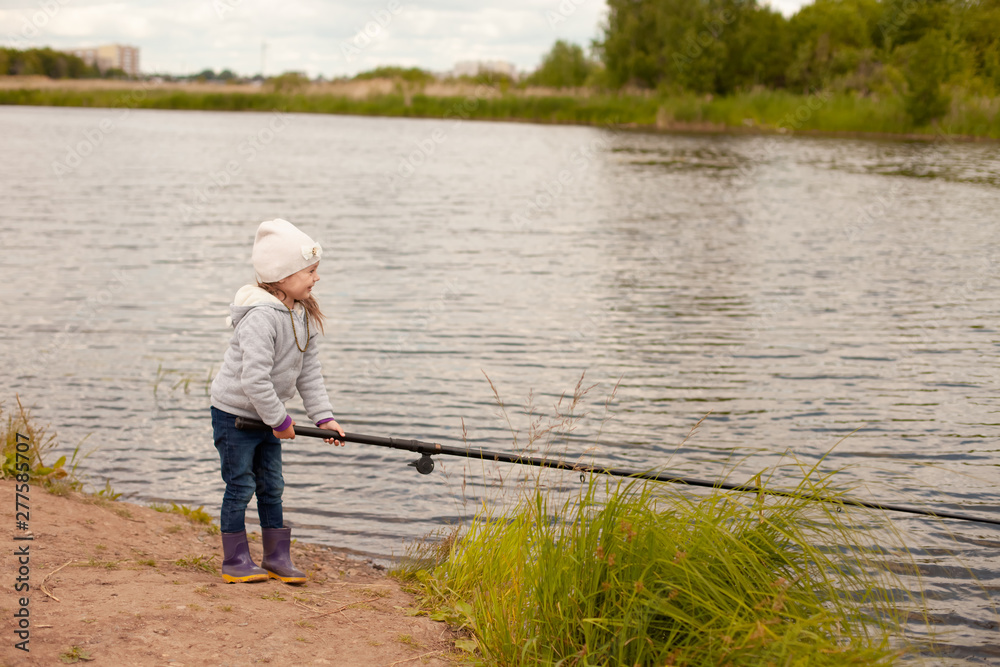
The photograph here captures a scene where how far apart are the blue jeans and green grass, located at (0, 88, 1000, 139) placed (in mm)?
45251

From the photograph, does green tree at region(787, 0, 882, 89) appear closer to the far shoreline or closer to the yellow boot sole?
the far shoreline

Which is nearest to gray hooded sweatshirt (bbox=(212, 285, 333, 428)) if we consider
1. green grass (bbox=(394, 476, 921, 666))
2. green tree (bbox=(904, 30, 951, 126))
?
green grass (bbox=(394, 476, 921, 666))

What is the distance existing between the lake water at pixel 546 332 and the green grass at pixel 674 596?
3.49ft

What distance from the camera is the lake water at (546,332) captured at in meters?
6.45

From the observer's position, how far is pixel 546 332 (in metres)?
Result: 10.6

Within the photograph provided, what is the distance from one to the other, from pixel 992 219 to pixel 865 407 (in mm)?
13995

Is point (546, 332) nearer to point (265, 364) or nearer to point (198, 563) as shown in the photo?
point (198, 563)

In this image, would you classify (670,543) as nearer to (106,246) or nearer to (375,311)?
(375,311)

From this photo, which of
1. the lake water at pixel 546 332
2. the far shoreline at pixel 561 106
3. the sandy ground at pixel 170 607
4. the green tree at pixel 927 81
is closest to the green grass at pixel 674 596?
the sandy ground at pixel 170 607

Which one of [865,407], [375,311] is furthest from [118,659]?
[375,311]

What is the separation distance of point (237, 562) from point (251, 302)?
1.34 meters

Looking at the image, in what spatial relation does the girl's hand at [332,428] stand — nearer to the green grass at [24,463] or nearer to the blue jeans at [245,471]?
the blue jeans at [245,471]

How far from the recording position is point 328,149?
36.3 metres

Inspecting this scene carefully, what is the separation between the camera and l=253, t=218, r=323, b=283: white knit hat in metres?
4.15
